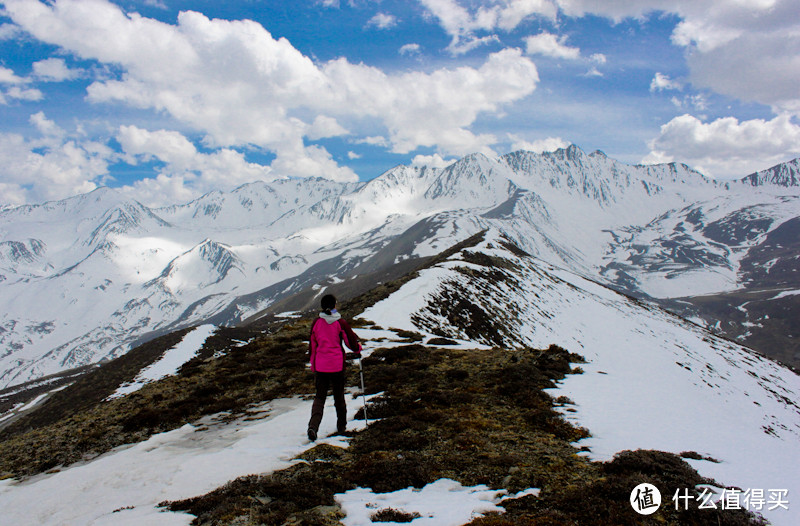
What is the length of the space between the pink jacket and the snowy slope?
22.9 ft

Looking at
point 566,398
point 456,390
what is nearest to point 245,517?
point 456,390

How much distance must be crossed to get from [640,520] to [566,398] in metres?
8.33

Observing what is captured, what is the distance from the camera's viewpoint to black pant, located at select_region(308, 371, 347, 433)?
1148 cm

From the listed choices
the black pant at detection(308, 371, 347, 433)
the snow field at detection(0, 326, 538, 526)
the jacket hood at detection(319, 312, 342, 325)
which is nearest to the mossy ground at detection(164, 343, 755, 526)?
the snow field at detection(0, 326, 538, 526)

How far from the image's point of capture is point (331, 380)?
1204 centimetres

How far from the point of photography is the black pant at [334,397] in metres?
11.5

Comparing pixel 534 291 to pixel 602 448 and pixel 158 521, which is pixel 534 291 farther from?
pixel 158 521

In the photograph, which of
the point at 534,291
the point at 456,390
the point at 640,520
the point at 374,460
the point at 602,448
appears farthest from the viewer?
the point at 534,291

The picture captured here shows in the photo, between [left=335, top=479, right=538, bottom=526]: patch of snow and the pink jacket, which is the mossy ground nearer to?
[left=335, top=479, right=538, bottom=526]: patch of snow

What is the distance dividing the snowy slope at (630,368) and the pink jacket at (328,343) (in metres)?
6.98

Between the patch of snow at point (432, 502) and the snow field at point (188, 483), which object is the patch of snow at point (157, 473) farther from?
the patch of snow at point (432, 502)

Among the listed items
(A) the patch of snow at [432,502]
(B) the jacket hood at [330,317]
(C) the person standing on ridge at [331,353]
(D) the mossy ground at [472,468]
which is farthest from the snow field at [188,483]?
(B) the jacket hood at [330,317]

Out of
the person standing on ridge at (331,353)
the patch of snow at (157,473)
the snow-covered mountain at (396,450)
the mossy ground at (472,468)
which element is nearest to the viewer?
the mossy ground at (472,468)

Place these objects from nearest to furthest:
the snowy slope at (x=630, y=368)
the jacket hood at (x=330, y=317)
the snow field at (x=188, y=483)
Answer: the snow field at (x=188, y=483), the snowy slope at (x=630, y=368), the jacket hood at (x=330, y=317)
